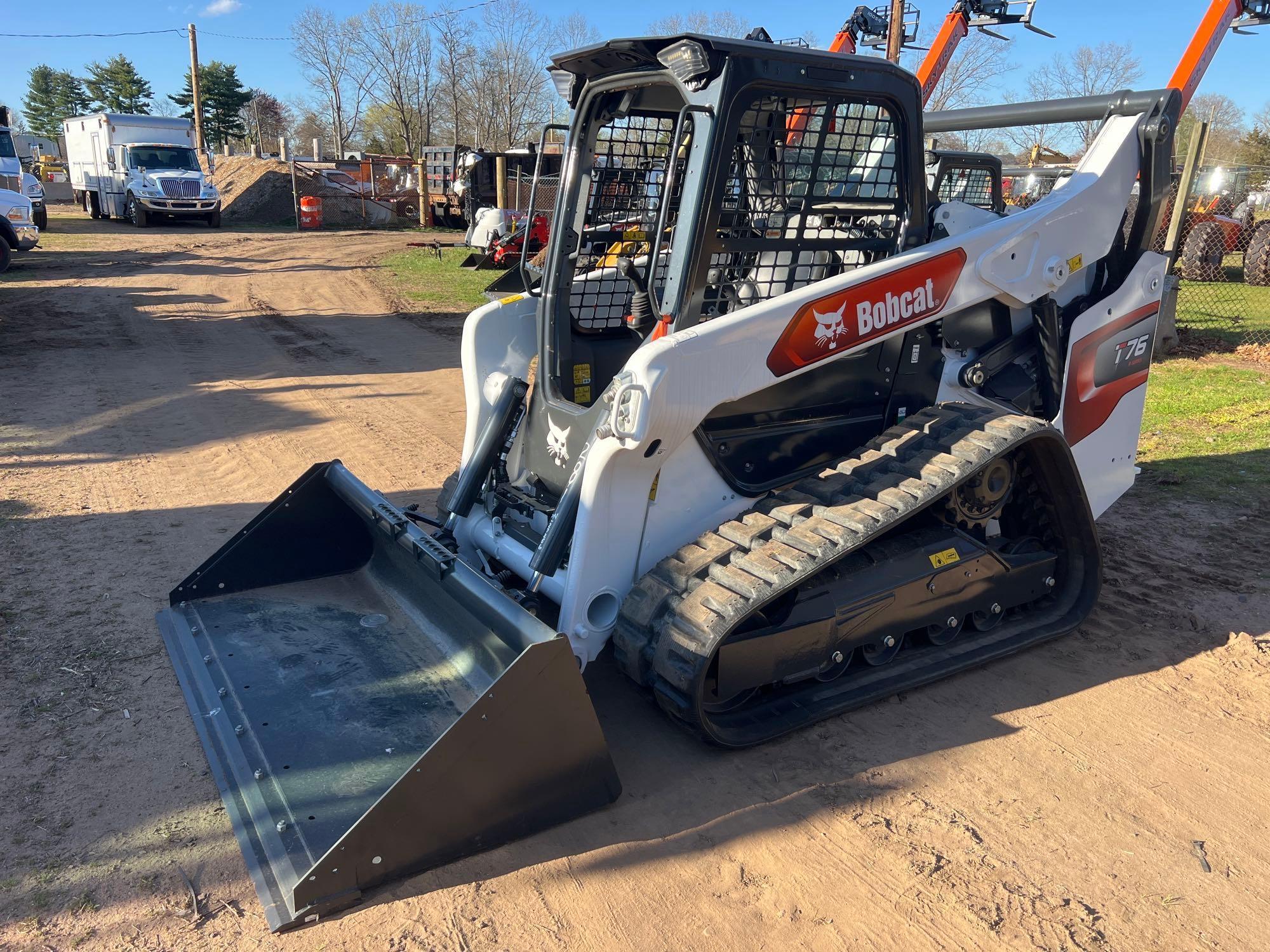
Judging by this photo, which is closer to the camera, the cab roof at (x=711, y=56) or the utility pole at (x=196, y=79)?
the cab roof at (x=711, y=56)

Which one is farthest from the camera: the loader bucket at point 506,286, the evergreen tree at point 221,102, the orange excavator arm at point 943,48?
the evergreen tree at point 221,102

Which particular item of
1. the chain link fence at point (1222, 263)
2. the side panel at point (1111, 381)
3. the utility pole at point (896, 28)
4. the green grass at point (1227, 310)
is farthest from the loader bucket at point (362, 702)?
the utility pole at point (896, 28)

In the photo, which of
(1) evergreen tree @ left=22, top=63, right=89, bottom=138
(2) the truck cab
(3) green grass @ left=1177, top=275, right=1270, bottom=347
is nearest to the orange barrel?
(2) the truck cab

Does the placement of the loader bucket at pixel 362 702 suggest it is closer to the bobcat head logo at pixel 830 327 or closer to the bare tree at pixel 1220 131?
the bobcat head logo at pixel 830 327

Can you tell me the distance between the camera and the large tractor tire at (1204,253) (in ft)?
52.4

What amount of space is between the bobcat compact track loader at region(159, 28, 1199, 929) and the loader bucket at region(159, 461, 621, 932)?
0.01 meters

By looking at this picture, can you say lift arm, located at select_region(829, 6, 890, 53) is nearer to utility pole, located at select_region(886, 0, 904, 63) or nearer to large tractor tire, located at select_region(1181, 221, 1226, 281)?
utility pole, located at select_region(886, 0, 904, 63)

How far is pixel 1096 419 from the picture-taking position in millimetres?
4512

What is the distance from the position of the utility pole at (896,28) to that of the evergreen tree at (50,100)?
81.3 metres

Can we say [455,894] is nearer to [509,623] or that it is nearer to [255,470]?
[509,623]

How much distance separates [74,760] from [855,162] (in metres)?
3.59

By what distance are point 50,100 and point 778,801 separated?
314 feet

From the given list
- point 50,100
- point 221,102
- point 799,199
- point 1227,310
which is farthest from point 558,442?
point 50,100

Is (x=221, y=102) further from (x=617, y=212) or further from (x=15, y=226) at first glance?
(x=617, y=212)
